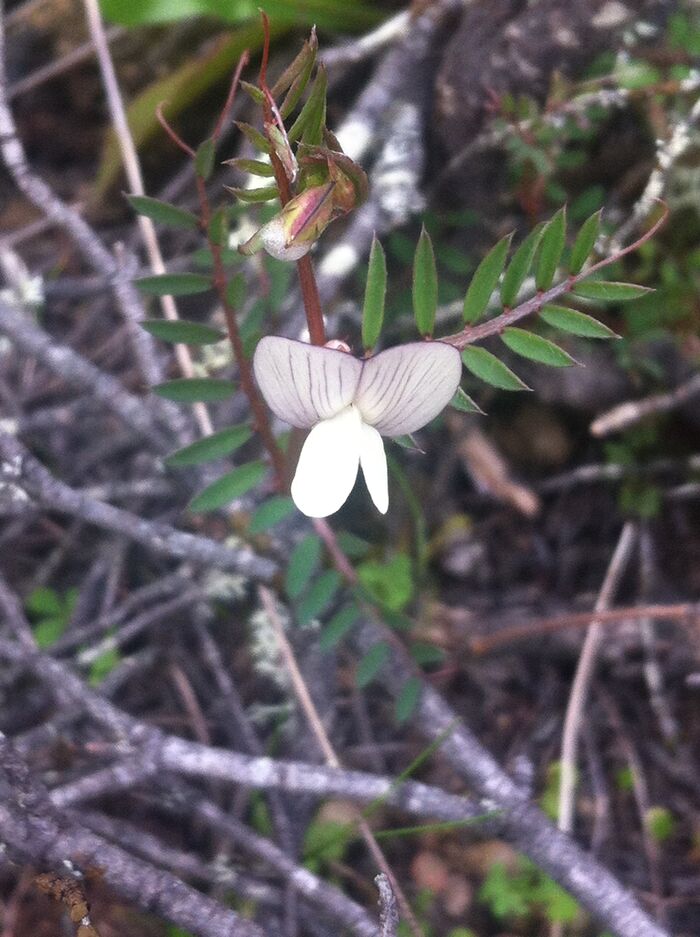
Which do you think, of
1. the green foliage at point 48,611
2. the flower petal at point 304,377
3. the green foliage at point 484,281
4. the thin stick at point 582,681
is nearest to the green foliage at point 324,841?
the thin stick at point 582,681

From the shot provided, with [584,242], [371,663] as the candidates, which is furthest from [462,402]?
[371,663]

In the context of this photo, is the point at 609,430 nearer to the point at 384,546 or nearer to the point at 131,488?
the point at 384,546

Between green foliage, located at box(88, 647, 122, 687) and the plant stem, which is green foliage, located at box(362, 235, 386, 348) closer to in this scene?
the plant stem

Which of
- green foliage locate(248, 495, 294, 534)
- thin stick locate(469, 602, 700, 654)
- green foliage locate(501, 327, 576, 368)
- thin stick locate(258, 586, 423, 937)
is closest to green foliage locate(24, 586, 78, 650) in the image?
thin stick locate(258, 586, 423, 937)

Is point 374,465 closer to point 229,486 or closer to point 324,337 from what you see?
point 324,337

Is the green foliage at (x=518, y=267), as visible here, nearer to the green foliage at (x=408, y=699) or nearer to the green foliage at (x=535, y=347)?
the green foliage at (x=535, y=347)

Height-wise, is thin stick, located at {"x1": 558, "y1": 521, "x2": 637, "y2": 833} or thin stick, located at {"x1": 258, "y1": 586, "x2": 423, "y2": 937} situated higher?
thin stick, located at {"x1": 258, "y1": 586, "x2": 423, "y2": 937}
